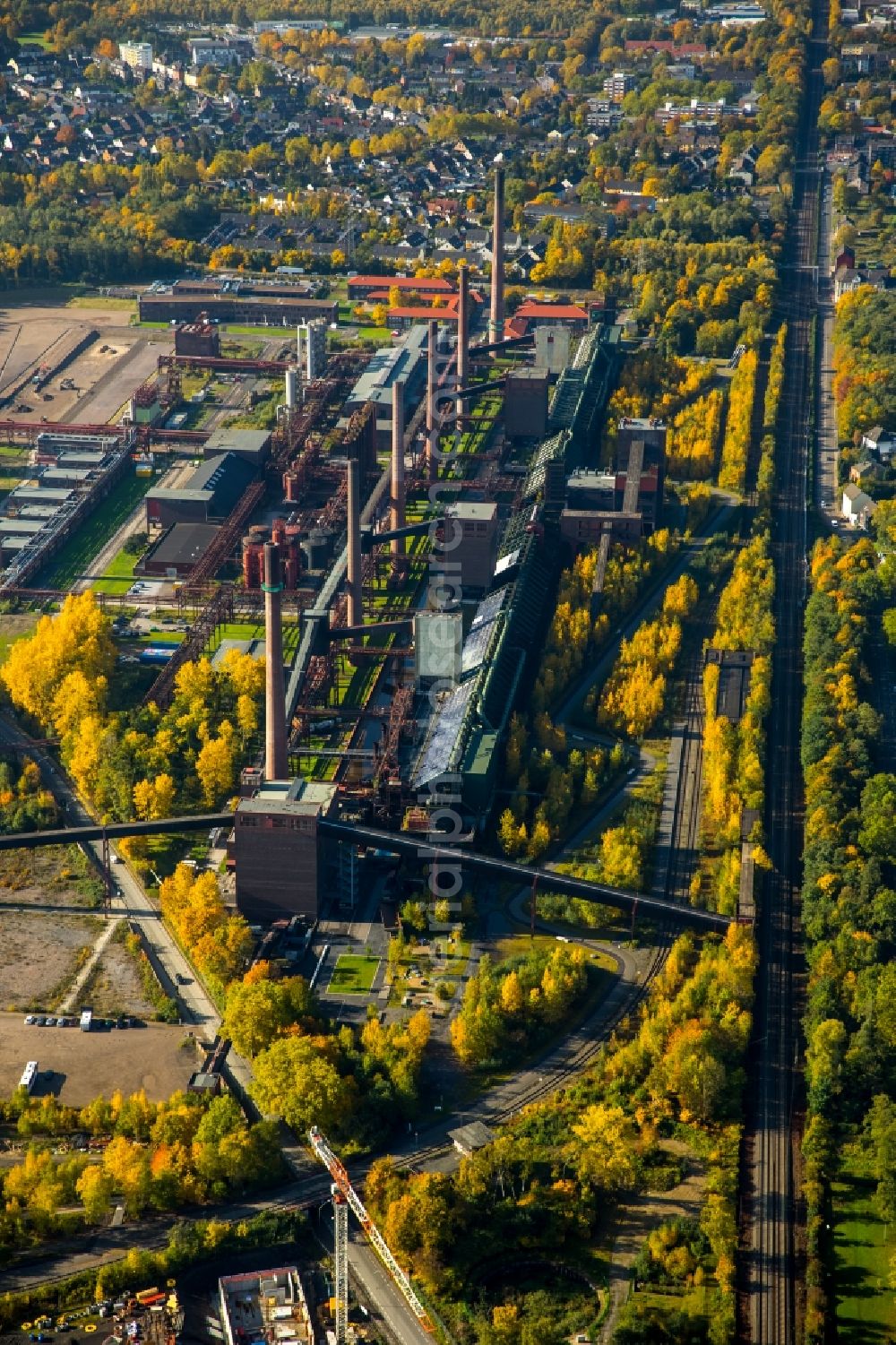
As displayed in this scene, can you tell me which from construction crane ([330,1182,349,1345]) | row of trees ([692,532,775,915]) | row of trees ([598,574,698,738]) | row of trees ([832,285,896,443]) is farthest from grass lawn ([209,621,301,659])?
row of trees ([832,285,896,443])

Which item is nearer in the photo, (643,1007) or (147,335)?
(643,1007)

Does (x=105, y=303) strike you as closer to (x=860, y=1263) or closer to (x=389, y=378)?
(x=389, y=378)

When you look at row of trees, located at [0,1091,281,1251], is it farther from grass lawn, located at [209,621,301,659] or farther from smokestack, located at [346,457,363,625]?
smokestack, located at [346,457,363,625]

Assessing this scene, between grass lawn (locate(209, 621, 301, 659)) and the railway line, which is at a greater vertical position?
grass lawn (locate(209, 621, 301, 659))

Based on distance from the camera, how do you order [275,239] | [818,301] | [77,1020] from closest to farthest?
[77,1020] < [818,301] < [275,239]

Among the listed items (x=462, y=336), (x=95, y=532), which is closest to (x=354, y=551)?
(x=95, y=532)

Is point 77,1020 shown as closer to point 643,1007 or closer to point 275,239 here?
point 643,1007

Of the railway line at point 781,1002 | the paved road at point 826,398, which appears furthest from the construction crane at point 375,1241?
the paved road at point 826,398

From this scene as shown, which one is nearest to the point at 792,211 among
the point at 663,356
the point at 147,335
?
the point at 663,356
